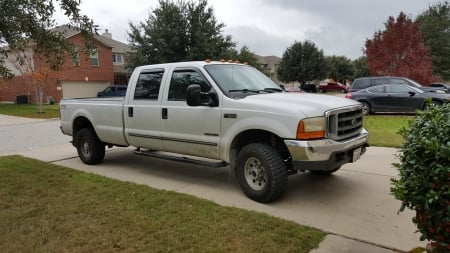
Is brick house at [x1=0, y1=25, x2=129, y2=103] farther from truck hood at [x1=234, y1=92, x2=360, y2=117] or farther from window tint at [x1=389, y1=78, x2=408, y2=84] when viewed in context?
truck hood at [x1=234, y1=92, x2=360, y2=117]

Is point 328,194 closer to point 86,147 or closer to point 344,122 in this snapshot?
point 344,122

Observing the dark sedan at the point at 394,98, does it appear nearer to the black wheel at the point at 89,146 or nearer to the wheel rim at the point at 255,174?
Result: the black wheel at the point at 89,146

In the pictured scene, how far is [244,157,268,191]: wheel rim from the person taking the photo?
5023mm

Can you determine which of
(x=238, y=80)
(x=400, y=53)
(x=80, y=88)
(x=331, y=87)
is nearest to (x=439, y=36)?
(x=331, y=87)

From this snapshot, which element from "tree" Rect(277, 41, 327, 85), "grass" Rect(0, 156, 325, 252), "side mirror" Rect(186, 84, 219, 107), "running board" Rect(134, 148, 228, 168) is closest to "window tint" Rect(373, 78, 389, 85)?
"running board" Rect(134, 148, 228, 168)

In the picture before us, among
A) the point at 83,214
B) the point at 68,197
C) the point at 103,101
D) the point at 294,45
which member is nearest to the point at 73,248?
the point at 83,214

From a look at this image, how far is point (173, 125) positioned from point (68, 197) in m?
1.87

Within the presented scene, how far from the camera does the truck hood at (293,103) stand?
15.2 ft

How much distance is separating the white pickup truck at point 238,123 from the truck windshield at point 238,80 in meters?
0.02

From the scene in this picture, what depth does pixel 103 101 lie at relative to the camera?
7297 millimetres

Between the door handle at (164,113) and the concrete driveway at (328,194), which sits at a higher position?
the door handle at (164,113)

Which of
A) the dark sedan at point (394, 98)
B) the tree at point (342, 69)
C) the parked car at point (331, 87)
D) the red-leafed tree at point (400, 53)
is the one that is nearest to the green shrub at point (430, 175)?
the dark sedan at point (394, 98)

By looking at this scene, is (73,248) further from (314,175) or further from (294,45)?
(294,45)

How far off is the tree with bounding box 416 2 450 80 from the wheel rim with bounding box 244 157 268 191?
3932cm
